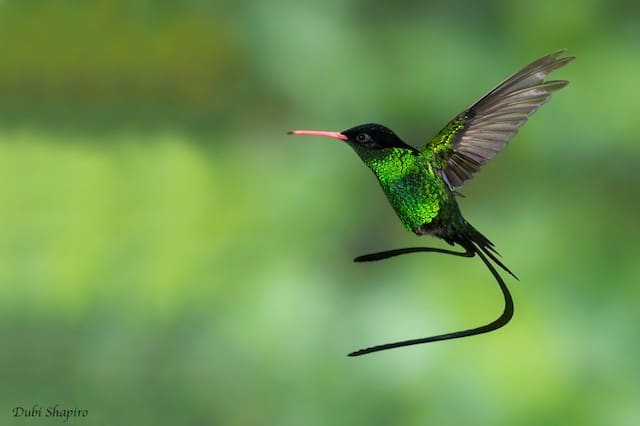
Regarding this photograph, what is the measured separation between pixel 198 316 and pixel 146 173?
23cm

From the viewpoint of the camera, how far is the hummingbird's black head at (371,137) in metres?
0.41

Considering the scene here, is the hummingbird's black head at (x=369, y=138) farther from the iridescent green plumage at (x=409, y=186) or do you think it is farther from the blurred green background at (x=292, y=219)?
the blurred green background at (x=292, y=219)

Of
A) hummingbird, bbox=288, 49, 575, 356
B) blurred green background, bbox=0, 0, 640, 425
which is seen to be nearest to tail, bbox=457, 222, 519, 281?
hummingbird, bbox=288, 49, 575, 356

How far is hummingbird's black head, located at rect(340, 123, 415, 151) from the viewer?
414mm

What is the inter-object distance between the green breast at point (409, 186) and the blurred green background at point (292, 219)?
0.77 meters

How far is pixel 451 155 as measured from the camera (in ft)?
1.61

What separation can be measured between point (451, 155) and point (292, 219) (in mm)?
890

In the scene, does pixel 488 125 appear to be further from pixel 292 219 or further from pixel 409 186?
pixel 292 219

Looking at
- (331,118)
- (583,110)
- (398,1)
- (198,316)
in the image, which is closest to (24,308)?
Answer: (198,316)

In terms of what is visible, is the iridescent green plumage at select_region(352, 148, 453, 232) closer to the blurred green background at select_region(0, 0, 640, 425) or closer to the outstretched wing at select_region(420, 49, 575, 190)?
the outstretched wing at select_region(420, 49, 575, 190)

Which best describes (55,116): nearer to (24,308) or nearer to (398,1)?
(24,308)

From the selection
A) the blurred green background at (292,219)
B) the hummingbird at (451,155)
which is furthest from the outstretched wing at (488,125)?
the blurred green background at (292,219)

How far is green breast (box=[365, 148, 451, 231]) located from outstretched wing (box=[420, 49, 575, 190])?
1 cm

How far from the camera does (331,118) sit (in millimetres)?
1373
